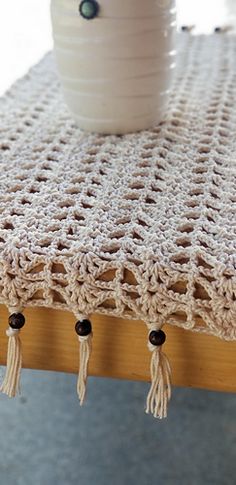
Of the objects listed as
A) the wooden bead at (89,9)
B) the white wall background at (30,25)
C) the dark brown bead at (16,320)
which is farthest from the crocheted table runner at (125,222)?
the white wall background at (30,25)

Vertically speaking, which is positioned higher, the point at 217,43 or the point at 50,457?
the point at 217,43

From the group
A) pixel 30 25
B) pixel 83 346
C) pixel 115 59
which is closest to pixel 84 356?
pixel 83 346

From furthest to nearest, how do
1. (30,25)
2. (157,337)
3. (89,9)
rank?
(30,25) → (89,9) → (157,337)

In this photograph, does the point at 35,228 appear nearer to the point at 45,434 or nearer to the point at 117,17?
the point at 117,17

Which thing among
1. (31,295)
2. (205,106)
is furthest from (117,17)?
(31,295)

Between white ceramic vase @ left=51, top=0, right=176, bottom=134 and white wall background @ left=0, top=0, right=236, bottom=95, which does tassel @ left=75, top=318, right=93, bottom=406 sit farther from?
white wall background @ left=0, top=0, right=236, bottom=95

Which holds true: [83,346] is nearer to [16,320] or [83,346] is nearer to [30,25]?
[16,320]
